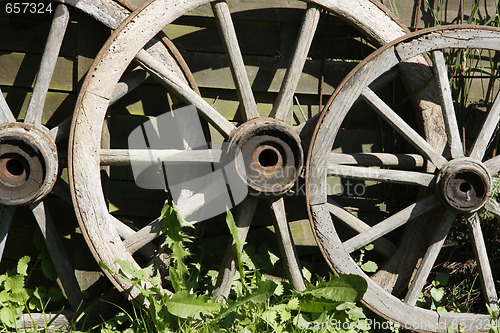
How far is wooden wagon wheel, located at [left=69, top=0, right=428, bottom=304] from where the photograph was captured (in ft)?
7.93

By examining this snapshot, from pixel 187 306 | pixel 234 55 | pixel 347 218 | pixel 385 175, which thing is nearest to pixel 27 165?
pixel 187 306

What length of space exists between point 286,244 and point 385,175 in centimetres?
63

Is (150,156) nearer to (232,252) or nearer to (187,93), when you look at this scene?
(187,93)

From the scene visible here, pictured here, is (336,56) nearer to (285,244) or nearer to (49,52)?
(285,244)

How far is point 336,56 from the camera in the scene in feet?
9.59

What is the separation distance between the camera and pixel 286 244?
2.60 m

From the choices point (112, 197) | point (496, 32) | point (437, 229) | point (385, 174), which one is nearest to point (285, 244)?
point (385, 174)

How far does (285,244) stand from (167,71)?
1.07 meters

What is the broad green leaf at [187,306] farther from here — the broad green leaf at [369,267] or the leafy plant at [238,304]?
the broad green leaf at [369,267]

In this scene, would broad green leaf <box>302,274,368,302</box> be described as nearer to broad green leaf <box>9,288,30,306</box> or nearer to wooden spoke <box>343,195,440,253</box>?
wooden spoke <box>343,195,440,253</box>

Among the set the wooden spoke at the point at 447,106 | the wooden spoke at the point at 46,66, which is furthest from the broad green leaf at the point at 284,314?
the wooden spoke at the point at 46,66

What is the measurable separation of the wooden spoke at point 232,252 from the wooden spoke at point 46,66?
45.0 inches

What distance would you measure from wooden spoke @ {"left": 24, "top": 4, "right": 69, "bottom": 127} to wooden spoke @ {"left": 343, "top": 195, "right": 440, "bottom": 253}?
1724 millimetres

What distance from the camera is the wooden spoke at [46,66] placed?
100 inches
